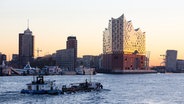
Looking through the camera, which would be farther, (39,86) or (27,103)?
(39,86)

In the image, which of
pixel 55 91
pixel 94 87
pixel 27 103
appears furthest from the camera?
pixel 94 87

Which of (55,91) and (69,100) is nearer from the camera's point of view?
(69,100)

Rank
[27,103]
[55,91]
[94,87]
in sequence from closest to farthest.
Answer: [27,103], [55,91], [94,87]

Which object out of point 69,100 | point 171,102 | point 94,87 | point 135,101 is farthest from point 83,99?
point 94,87

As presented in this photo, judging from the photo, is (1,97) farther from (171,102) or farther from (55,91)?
(171,102)

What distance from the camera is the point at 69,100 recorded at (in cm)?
8531

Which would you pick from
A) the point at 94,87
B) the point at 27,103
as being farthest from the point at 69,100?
the point at 94,87

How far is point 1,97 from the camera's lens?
291ft

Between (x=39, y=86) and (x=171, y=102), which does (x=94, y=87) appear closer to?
(x=39, y=86)

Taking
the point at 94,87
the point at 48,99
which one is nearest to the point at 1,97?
the point at 48,99

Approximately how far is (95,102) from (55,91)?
50.9 feet

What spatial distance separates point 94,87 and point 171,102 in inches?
1258

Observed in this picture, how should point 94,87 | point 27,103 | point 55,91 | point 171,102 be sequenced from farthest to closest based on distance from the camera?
point 94,87
point 55,91
point 171,102
point 27,103

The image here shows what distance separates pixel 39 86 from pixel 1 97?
1012 cm
